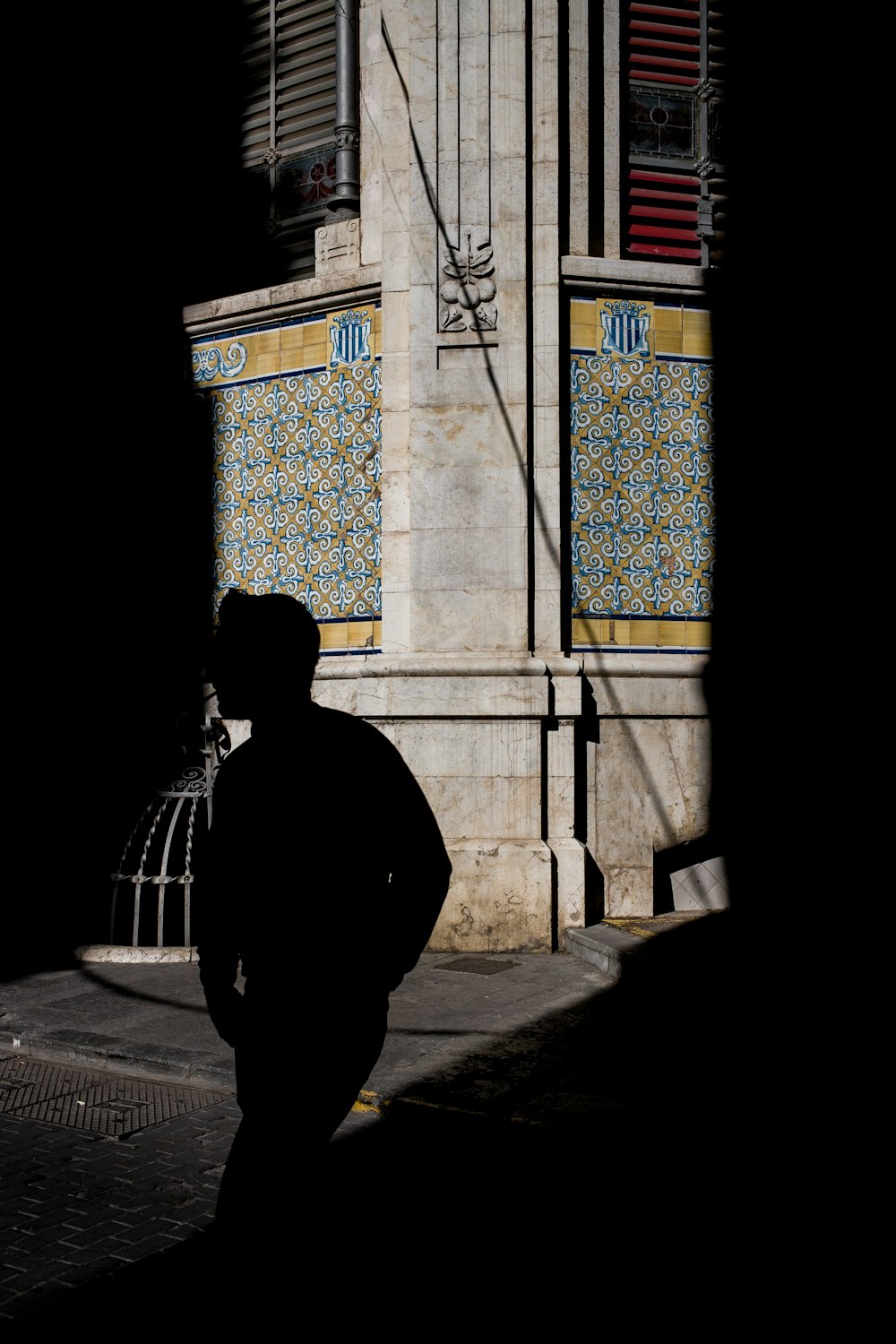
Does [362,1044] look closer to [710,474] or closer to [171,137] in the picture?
[710,474]

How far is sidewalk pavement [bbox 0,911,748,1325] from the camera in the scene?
12.1 feet

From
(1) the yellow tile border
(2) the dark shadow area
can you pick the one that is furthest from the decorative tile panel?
(2) the dark shadow area

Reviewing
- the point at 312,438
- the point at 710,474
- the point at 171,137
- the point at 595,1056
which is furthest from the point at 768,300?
the point at 595,1056

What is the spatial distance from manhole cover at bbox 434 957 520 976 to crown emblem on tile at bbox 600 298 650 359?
430 cm

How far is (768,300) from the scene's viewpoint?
8961 millimetres

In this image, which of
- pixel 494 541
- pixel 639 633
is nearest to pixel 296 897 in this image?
pixel 494 541

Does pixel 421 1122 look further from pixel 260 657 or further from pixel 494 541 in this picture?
pixel 494 541

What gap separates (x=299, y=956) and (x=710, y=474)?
6942mm

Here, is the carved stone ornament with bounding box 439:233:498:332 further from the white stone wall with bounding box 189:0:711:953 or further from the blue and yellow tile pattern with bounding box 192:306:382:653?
the blue and yellow tile pattern with bounding box 192:306:382:653

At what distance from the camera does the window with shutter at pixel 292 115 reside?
31.4 ft

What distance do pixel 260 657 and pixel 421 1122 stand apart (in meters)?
2.94

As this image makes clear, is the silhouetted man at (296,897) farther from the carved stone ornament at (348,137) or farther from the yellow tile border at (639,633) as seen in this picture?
the carved stone ornament at (348,137)

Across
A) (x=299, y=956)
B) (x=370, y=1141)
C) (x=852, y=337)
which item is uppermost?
(x=852, y=337)

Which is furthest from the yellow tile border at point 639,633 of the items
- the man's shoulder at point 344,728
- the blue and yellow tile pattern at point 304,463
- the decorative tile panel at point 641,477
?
the man's shoulder at point 344,728
